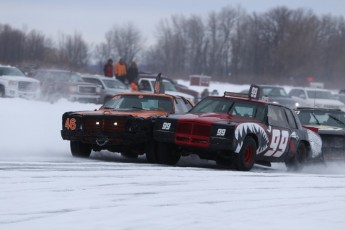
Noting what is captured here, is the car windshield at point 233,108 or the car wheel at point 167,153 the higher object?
the car windshield at point 233,108

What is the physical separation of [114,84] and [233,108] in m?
22.1

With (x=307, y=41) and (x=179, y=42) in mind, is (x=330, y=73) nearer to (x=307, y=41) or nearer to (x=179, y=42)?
(x=307, y=41)

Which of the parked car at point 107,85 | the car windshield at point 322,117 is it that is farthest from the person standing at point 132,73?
the car windshield at point 322,117

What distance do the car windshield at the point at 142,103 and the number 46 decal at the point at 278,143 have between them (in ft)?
7.05

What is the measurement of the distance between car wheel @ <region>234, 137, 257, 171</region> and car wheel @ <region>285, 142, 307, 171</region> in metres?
1.92

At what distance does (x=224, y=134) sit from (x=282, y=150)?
85.3 inches

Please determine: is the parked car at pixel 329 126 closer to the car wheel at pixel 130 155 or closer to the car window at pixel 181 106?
the car window at pixel 181 106

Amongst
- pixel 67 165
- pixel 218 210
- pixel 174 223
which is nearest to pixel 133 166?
pixel 67 165

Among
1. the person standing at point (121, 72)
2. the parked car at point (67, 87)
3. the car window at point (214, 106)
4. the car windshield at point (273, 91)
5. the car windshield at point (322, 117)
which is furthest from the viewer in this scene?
the person standing at point (121, 72)

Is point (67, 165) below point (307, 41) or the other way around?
below

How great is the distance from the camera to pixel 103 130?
14727 millimetres

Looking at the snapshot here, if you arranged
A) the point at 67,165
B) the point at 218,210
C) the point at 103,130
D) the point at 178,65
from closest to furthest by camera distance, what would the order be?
1. the point at 218,210
2. the point at 67,165
3. the point at 103,130
4. the point at 178,65

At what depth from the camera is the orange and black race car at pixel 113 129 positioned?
1454 cm

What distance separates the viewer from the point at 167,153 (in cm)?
1470
